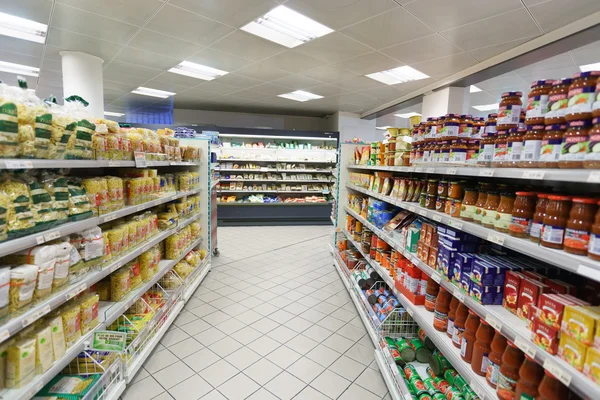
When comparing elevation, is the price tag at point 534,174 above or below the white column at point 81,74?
below

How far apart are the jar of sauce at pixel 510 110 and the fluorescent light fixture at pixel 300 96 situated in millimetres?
6690

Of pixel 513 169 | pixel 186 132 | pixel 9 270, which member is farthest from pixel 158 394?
pixel 186 132

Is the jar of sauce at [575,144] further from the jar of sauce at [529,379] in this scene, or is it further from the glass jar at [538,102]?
the jar of sauce at [529,379]

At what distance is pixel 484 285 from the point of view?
1583 millimetres

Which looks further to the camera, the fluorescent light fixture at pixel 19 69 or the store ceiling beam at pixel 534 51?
the fluorescent light fixture at pixel 19 69

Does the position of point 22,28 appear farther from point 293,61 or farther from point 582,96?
point 582,96

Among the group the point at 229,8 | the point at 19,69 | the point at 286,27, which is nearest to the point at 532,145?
the point at 229,8

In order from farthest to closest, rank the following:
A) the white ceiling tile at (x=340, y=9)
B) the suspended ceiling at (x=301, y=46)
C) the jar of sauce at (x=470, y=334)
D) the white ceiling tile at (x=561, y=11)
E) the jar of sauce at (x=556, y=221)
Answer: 1. the suspended ceiling at (x=301, y=46)
2. the white ceiling tile at (x=340, y=9)
3. the white ceiling tile at (x=561, y=11)
4. the jar of sauce at (x=470, y=334)
5. the jar of sauce at (x=556, y=221)

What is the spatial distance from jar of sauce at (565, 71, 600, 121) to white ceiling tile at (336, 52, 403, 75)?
14.0ft

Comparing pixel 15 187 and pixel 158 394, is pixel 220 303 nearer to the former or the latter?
pixel 158 394

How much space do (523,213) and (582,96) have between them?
0.51 m

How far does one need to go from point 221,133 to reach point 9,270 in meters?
7.52

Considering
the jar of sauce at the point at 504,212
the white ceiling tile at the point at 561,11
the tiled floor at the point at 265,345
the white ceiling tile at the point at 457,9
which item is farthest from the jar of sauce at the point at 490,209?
the white ceiling tile at the point at 561,11

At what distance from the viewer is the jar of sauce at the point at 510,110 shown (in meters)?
1.50
